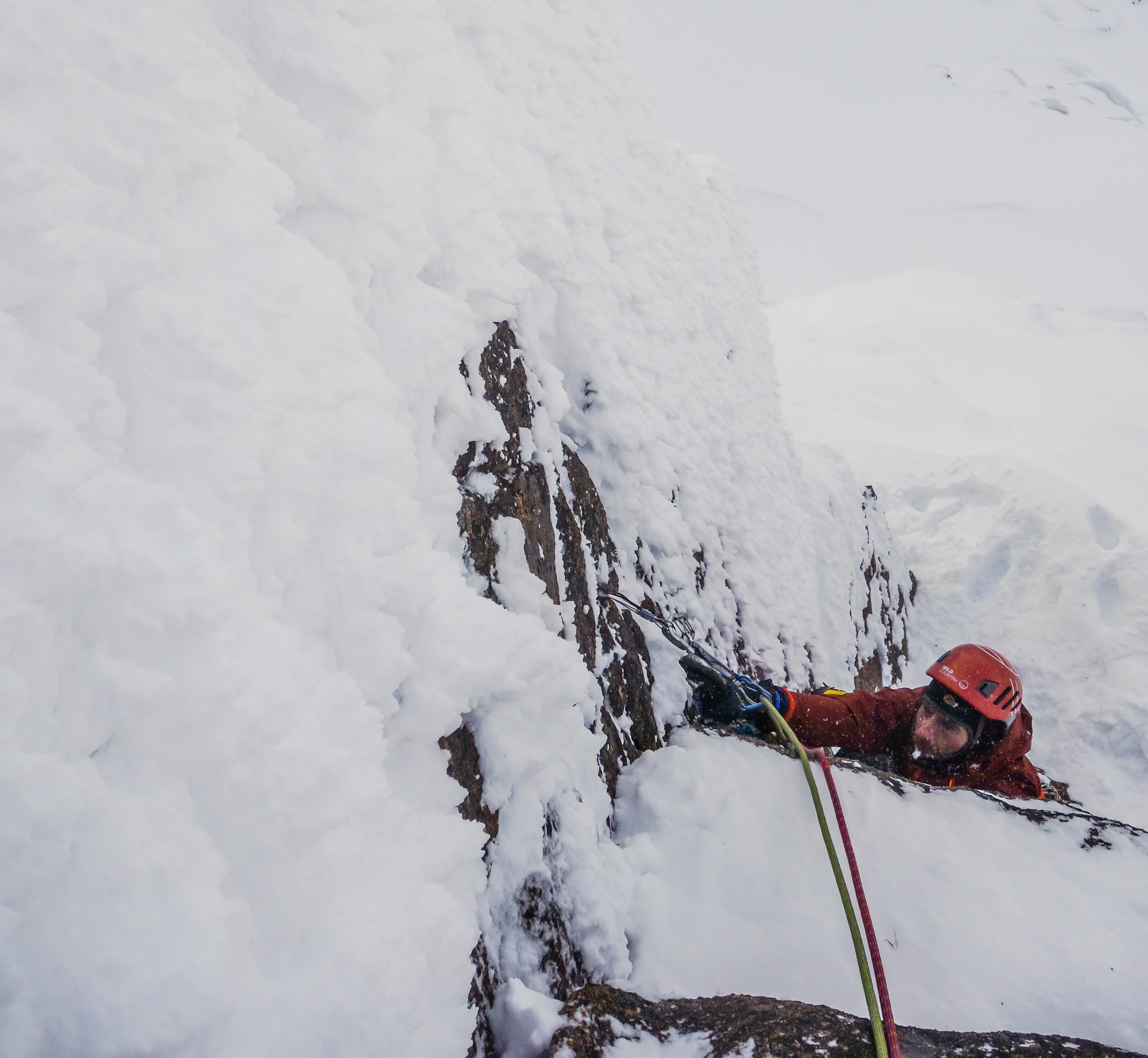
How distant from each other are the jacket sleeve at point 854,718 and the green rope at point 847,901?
1.74ft

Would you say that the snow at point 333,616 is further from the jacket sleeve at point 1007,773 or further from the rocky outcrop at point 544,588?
the jacket sleeve at point 1007,773

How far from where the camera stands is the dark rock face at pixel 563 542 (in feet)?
6.43

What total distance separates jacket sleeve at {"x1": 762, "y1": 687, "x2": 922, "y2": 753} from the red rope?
80cm

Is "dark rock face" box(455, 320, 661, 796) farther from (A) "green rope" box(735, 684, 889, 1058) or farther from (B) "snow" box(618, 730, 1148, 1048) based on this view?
(A) "green rope" box(735, 684, 889, 1058)

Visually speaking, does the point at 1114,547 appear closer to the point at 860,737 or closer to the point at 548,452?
the point at 860,737

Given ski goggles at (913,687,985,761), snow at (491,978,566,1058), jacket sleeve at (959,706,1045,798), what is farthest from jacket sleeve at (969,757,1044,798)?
snow at (491,978,566,1058)

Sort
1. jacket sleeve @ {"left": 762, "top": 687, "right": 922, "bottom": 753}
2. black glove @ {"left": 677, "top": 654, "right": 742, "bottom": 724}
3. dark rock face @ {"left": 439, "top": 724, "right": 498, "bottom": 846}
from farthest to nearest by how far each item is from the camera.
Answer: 1. jacket sleeve @ {"left": 762, "top": 687, "right": 922, "bottom": 753}
2. black glove @ {"left": 677, "top": 654, "right": 742, "bottom": 724}
3. dark rock face @ {"left": 439, "top": 724, "right": 498, "bottom": 846}

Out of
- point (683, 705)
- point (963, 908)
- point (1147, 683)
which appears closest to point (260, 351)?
point (683, 705)

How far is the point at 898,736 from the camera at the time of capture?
129 inches

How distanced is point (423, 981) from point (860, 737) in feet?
8.41

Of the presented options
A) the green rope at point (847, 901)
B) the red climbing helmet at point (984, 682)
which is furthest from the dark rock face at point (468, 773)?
the red climbing helmet at point (984, 682)

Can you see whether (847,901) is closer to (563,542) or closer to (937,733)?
(563,542)

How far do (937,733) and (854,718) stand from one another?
0.36m

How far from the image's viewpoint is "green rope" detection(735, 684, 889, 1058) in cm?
143
